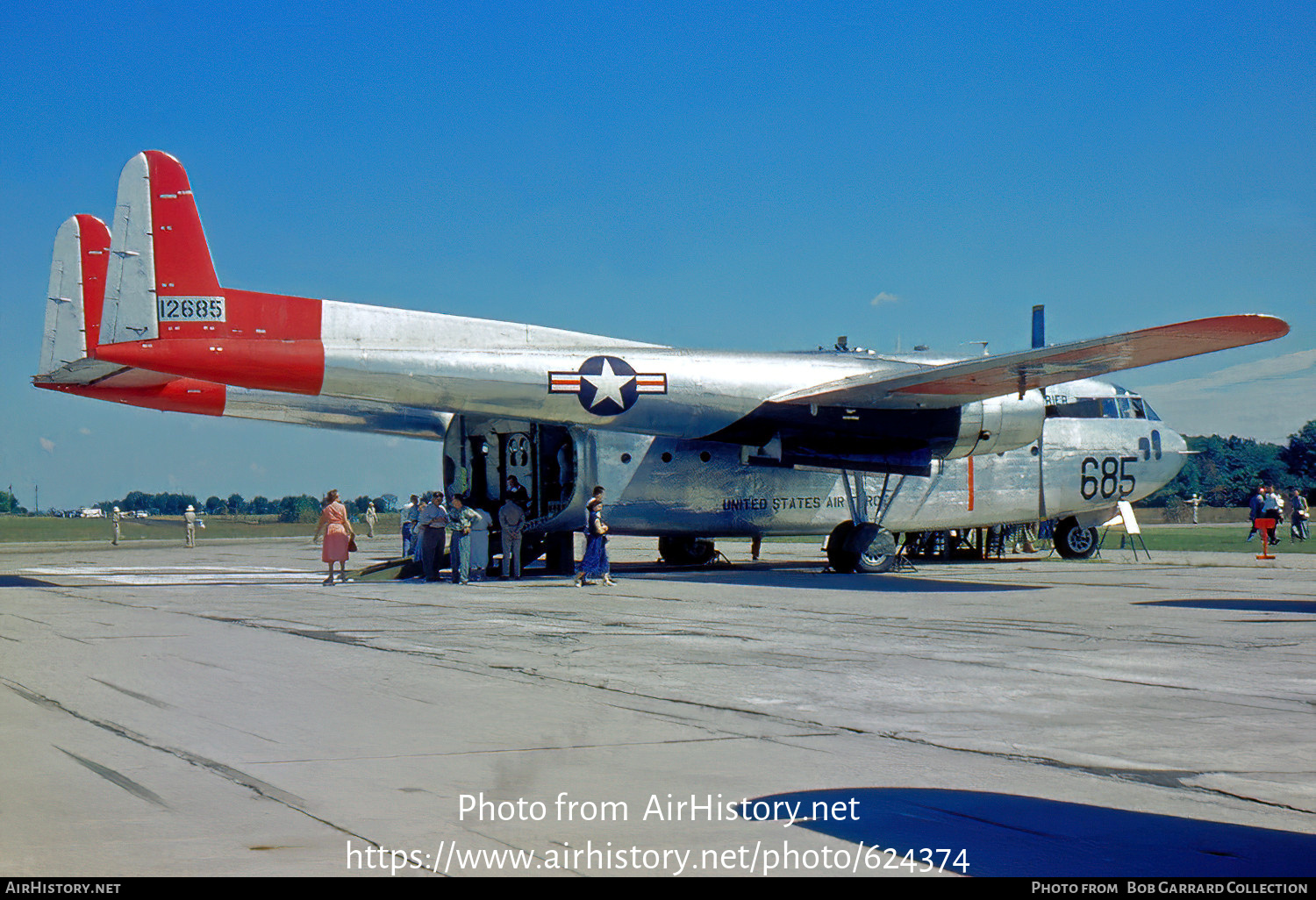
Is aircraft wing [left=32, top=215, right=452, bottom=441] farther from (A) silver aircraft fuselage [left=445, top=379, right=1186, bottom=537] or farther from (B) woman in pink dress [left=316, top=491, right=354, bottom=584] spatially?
(A) silver aircraft fuselage [left=445, top=379, right=1186, bottom=537]

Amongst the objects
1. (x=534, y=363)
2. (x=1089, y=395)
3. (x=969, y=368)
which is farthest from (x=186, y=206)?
(x=1089, y=395)

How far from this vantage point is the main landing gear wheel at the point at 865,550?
20.6 m

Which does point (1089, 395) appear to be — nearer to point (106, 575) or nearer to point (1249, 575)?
point (1249, 575)

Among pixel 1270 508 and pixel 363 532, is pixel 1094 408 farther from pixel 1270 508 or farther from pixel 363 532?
pixel 363 532

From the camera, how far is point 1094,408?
23.5 metres

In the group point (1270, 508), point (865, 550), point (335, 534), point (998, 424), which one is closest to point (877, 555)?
point (865, 550)

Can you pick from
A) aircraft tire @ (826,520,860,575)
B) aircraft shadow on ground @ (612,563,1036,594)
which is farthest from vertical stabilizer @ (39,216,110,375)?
aircraft tire @ (826,520,860,575)

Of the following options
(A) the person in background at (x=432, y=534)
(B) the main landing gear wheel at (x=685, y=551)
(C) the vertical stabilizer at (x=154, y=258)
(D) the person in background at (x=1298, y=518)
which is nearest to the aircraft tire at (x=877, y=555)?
(B) the main landing gear wheel at (x=685, y=551)

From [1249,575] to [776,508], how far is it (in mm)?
8124

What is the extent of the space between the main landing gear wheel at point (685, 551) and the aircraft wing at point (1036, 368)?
249 inches

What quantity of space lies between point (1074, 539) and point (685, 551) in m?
8.63

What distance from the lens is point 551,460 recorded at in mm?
21344

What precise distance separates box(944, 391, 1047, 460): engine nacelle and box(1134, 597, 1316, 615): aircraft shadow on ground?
5658 millimetres

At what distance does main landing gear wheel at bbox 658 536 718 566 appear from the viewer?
24.4 meters
